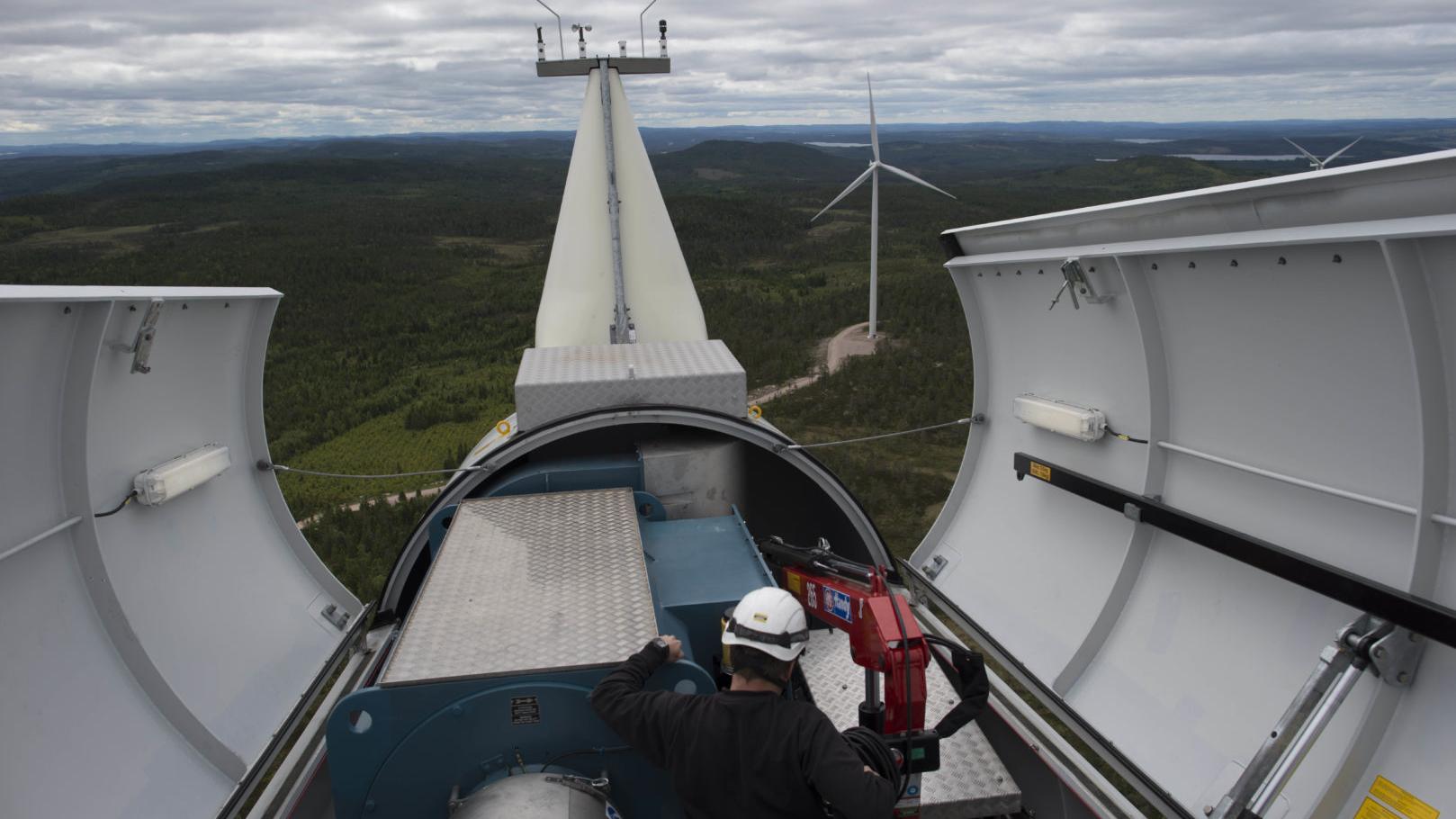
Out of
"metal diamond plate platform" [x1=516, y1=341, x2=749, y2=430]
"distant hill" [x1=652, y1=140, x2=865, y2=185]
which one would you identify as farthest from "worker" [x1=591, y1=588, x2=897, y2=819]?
"distant hill" [x1=652, y1=140, x2=865, y2=185]

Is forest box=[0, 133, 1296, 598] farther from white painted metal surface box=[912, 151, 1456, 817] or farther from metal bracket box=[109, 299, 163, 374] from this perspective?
metal bracket box=[109, 299, 163, 374]

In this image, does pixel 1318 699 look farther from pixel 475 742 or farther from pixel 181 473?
pixel 181 473

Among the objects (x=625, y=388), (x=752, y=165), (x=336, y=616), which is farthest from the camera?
(x=752, y=165)

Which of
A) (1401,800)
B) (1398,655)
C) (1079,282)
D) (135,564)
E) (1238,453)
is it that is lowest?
(1401,800)

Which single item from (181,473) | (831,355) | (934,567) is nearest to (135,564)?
(181,473)

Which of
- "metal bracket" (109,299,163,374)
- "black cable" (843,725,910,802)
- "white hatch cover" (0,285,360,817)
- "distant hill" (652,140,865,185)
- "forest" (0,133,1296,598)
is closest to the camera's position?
"black cable" (843,725,910,802)

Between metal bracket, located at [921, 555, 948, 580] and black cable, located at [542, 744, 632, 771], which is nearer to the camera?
black cable, located at [542, 744, 632, 771]

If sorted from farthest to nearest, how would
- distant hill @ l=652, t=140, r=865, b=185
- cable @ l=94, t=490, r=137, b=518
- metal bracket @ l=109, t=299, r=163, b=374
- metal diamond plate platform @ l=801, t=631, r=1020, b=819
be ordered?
1. distant hill @ l=652, t=140, r=865, b=185
2. metal diamond plate platform @ l=801, t=631, r=1020, b=819
3. metal bracket @ l=109, t=299, r=163, b=374
4. cable @ l=94, t=490, r=137, b=518
